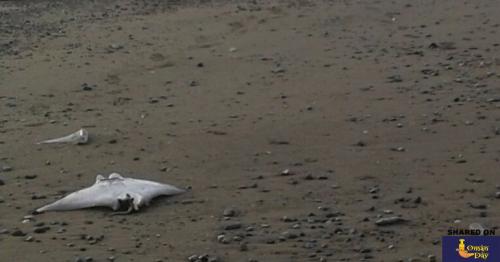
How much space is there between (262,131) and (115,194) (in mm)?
1983

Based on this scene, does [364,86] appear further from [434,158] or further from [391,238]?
[391,238]

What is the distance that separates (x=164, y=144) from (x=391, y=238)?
2.78m

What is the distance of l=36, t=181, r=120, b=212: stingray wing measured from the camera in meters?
5.92

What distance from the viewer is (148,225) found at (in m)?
5.57

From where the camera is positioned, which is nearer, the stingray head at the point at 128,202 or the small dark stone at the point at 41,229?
the small dark stone at the point at 41,229

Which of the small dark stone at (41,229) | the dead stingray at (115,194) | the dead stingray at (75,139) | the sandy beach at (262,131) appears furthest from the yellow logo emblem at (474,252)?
the dead stingray at (75,139)

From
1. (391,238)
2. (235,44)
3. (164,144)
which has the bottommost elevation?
(391,238)

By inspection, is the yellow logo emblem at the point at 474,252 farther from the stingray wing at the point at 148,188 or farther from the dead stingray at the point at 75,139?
the dead stingray at the point at 75,139

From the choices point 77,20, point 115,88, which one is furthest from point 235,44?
point 77,20

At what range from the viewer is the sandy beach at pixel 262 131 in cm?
532

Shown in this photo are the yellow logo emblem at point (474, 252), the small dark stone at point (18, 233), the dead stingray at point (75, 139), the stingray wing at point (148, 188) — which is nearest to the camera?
the yellow logo emblem at point (474, 252)

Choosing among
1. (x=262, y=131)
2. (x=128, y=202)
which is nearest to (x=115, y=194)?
(x=128, y=202)

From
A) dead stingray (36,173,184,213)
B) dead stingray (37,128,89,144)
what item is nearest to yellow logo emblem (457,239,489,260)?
dead stingray (36,173,184,213)

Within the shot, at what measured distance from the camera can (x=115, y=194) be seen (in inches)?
235
